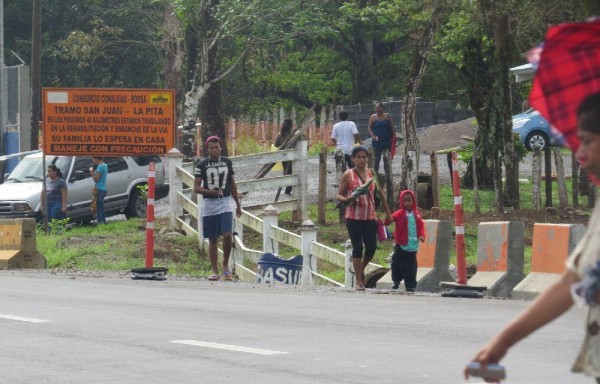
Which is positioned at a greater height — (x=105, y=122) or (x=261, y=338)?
(x=105, y=122)

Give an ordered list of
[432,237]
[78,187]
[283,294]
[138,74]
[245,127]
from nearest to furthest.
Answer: [283,294] < [432,237] < [78,187] < [245,127] < [138,74]

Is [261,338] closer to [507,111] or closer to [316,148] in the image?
[507,111]

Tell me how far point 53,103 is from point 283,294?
1361 cm

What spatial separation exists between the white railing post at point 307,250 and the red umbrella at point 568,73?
15.0 metres

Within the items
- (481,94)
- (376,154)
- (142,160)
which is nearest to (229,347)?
(376,154)

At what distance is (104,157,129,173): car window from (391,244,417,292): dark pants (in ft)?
51.5

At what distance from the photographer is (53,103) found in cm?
2816

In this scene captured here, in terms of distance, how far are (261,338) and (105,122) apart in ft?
58.8

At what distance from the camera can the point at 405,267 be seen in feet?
55.0

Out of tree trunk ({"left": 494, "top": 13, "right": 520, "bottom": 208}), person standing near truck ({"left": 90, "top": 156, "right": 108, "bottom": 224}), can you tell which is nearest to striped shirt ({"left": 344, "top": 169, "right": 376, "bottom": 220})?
tree trunk ({"left": 494, "top": 13, "right": 520, "bottom": 208})

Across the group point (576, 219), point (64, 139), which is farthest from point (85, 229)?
point (576, 219)

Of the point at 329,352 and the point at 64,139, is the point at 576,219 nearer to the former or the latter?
the point at 64,139

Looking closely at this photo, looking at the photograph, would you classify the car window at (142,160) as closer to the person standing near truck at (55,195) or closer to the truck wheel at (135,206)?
the truck wheel at (135,206)

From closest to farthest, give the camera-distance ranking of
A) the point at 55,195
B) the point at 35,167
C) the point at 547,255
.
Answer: the point at 547,255
the point at 55,195
the point at 35,167
